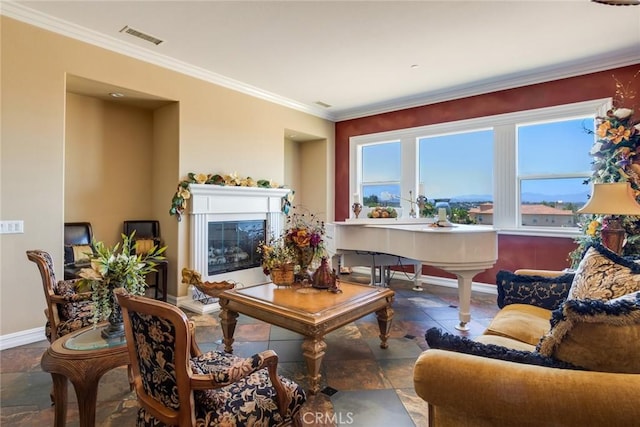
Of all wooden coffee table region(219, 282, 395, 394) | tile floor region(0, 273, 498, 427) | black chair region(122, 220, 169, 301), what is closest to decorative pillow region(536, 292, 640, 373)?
tile floor region(0, 273, 498, 427)

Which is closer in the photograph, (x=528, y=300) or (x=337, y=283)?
(x=528, y=300)

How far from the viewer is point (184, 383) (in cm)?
112

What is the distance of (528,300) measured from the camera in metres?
2.36

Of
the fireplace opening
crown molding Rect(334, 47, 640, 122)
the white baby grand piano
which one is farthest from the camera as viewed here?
the fireplace opening

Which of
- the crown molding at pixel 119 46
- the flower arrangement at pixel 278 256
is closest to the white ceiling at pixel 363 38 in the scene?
the crown molding at pixel 119 46

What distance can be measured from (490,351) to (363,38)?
3.22 m

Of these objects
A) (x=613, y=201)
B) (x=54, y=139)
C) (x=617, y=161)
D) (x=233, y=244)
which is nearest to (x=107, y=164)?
(x=54, y=139)

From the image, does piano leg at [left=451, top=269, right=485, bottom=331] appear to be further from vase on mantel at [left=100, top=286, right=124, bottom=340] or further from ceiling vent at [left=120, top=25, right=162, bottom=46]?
ceiling vent at [left=120, top=25, right=162, bottom=46]

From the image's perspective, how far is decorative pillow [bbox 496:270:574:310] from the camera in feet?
7.46

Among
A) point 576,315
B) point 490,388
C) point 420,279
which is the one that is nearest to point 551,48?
point 420,279

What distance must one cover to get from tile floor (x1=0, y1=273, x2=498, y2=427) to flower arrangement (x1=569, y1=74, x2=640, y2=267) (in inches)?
54.6

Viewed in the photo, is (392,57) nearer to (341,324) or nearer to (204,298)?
(341,324)

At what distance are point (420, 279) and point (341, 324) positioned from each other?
3.13m

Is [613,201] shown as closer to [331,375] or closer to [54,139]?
[331,375]
